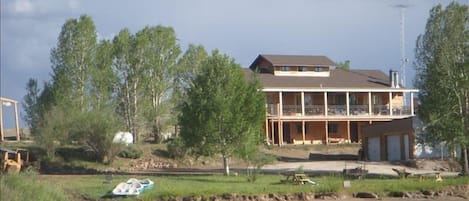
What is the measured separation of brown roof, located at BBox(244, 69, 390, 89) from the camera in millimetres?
74438

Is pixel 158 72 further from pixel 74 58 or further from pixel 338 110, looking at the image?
pixel 338 110

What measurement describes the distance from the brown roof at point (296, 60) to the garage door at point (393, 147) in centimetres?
1840

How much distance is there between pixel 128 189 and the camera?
1299 inches

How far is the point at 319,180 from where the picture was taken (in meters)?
39.7

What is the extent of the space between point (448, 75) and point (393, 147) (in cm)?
1717

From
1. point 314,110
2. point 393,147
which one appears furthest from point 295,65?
point 393,147

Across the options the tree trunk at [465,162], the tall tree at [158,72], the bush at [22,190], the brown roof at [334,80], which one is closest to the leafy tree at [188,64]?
the tall tree at [158,72]

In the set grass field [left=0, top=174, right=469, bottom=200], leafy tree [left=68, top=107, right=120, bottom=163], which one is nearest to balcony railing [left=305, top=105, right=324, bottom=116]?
leafy tree [left=68, top=107, right=120, bottom=163]

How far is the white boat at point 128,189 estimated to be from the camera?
107 ft

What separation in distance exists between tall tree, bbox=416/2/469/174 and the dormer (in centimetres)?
3233

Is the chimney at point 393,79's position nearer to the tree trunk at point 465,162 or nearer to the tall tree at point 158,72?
the tall tree at point 158,72

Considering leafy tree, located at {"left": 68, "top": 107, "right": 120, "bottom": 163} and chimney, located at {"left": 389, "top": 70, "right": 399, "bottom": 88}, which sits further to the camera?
chimney, located at {"left": 389, "top": 70, "right": 399, "bottom": 88}

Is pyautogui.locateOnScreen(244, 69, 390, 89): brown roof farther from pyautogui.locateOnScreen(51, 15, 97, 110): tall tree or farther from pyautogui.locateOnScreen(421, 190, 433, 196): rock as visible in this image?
pyautogui.locateOnScreen(421, 190, 433, 196): rock

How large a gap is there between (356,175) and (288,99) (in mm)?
34017
